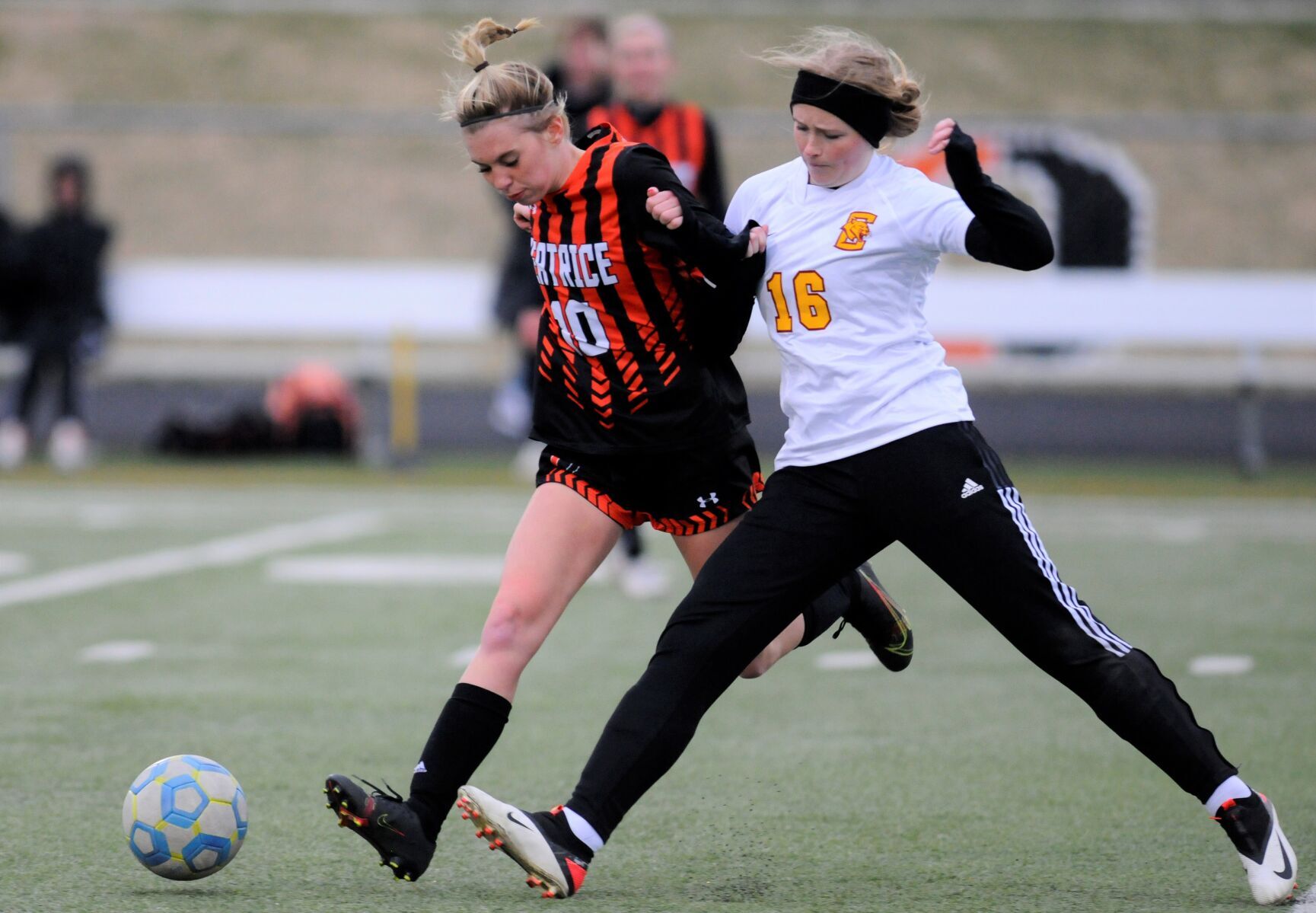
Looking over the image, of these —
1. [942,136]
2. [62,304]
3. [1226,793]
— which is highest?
[942,136]

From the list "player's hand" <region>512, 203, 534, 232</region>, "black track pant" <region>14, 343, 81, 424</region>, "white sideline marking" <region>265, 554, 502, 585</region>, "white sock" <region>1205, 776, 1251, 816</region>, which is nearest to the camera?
"white sock" <region>1205, 776, 1251, 816</region>

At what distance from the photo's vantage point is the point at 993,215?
12.6 feet

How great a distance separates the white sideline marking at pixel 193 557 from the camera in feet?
29.4

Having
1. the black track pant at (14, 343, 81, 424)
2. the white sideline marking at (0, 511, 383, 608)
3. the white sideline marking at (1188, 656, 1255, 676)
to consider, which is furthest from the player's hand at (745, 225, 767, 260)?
the black track pant at (14, 343, 81, 424)

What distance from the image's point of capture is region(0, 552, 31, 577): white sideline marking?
374 inches

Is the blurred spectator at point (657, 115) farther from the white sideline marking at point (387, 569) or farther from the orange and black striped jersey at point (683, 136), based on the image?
the white sideline marking at point (387, 569)

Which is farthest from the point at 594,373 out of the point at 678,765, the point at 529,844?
the point at 678,765

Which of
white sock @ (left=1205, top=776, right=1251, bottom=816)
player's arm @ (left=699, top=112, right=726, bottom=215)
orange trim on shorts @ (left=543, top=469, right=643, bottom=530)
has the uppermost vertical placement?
player's arm @ (left=699, top=112, right=726, bottom=215)

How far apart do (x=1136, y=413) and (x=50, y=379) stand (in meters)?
10.0

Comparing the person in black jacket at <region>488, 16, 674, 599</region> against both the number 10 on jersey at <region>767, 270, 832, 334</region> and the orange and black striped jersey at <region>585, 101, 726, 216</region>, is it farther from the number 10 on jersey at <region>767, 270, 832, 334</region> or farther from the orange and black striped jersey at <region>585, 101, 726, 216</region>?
the number 10 on jersey at <region>767, 270, 832, 334</region>

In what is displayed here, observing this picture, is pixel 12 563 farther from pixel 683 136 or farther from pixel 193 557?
pixel 683 136

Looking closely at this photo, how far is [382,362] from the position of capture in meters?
17.2

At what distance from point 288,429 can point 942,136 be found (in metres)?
12.9

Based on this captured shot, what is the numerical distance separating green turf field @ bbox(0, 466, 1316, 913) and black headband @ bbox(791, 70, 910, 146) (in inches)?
66.1
